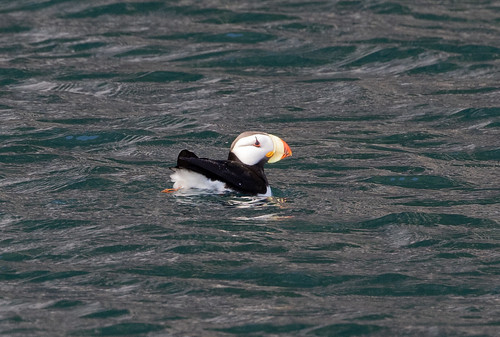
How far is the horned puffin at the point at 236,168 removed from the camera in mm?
9008

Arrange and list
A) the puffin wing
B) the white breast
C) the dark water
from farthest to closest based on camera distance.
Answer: the white breast → the puffin wing → the dark water

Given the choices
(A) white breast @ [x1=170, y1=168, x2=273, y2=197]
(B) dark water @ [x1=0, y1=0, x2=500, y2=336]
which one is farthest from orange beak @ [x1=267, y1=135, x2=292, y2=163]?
(A) white breast @ [x1=170, y1=168, x2=273, y2=197]

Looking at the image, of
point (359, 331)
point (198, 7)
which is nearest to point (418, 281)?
point (359, 331)

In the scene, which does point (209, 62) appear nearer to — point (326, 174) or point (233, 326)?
point (326, 174)

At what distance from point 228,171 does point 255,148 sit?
473 mm

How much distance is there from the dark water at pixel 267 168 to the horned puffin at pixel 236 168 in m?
0.14

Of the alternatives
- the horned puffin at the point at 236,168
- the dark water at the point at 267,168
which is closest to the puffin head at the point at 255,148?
the horned puffin at the point at 236,168

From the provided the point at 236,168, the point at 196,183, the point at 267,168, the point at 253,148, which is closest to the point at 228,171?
the point at 236,168

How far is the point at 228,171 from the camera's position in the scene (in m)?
9.19

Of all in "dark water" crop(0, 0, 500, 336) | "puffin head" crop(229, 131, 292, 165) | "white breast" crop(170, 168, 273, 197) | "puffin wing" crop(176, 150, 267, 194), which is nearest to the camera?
"dark water" crop(0, 0, 500, 336)

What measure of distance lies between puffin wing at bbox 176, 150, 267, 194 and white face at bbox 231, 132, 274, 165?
8cm

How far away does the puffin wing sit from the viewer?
8.93 m

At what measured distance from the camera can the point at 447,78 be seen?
1505 cm

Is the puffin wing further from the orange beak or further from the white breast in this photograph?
the orange beak
